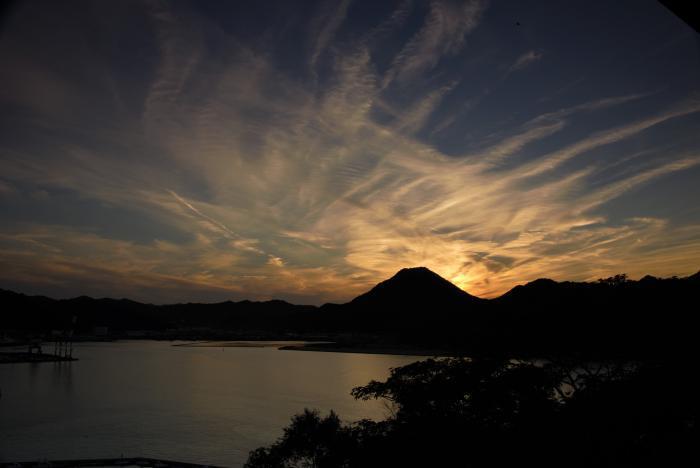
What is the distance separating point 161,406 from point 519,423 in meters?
49.8

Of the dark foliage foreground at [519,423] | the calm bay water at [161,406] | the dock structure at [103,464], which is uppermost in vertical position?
the dark foliage foreground at [519,423]

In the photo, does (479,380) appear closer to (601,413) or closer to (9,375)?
(601,413)

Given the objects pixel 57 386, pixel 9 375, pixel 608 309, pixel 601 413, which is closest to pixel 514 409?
pixel 601 413

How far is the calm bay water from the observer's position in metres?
34.8

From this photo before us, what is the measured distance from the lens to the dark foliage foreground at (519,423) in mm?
11112

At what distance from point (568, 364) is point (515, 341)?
4269 mm

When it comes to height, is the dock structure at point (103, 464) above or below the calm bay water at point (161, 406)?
above

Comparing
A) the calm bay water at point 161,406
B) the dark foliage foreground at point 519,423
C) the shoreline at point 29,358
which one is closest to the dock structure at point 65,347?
the shoreline at point 29,358

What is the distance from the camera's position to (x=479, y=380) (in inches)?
680

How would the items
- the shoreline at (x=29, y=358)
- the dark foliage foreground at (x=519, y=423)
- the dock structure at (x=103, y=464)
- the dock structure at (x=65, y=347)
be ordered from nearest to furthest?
the dark foliage foreground at (x=519, y=423) < the dock structure at (x=103, y=464) < the shoreline at (x=29, y=358) < the dock structure at (x=65, y=347)

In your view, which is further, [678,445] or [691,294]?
[691,294]

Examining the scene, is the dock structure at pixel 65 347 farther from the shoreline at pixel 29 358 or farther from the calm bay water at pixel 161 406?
the calm bay water at pixel 161 406

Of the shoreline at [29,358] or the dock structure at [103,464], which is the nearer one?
the dock structure at [103,464]

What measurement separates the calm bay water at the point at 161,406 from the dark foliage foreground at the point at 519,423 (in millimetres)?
16936
